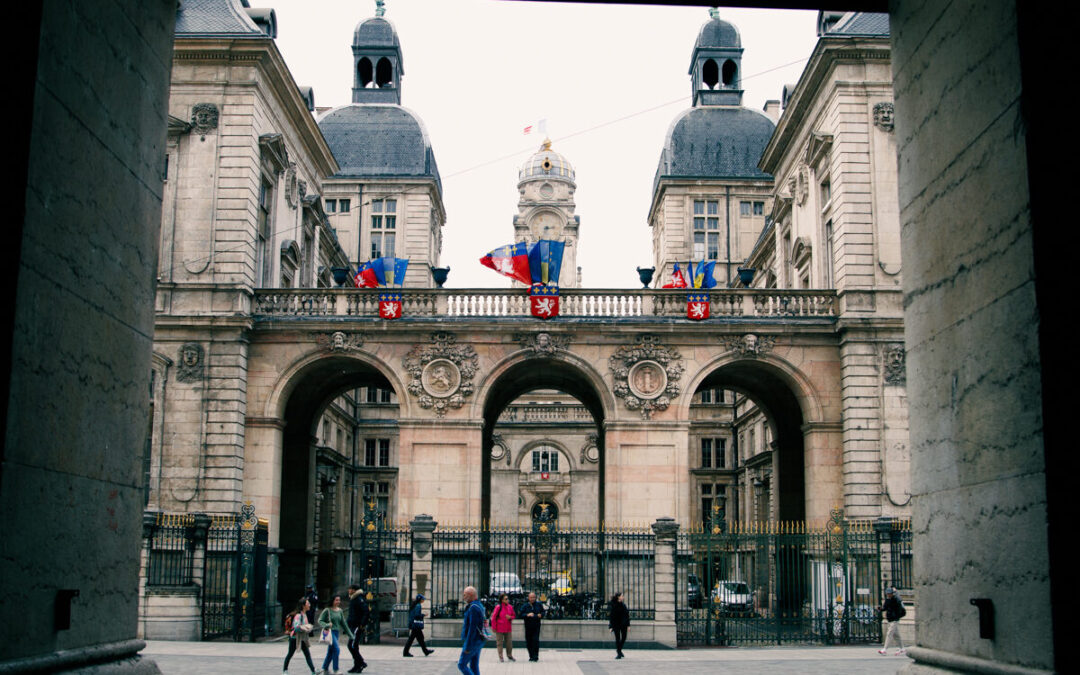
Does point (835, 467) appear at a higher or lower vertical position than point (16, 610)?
higher

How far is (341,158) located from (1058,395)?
57.2m

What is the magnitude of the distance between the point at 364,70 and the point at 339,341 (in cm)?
3578

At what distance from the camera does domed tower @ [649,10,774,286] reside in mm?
58844

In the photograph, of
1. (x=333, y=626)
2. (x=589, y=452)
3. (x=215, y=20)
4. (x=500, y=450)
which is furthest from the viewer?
(x=589, y=452)

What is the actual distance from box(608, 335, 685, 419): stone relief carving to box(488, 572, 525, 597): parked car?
6.40 m

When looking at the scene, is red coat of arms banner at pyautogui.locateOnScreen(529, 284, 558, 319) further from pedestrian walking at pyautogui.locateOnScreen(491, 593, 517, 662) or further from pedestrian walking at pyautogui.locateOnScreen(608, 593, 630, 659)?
pedestrian walking at pyautogui.locateOnScreen(491, 593, 517, 662)

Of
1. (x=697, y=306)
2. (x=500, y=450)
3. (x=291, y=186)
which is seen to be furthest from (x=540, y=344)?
(x=500, y=450)

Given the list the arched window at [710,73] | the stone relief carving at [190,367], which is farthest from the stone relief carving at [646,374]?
the arched window at [710,73]

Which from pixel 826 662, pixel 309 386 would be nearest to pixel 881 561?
pixel 826 662

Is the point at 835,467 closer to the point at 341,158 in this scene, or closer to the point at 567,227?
the point at 341,158

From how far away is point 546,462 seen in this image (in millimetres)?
78188

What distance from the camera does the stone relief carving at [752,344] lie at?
33469 mm

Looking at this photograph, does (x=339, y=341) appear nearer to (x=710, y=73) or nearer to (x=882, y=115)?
(x=882, y=115)

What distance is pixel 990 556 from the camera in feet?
24.0
